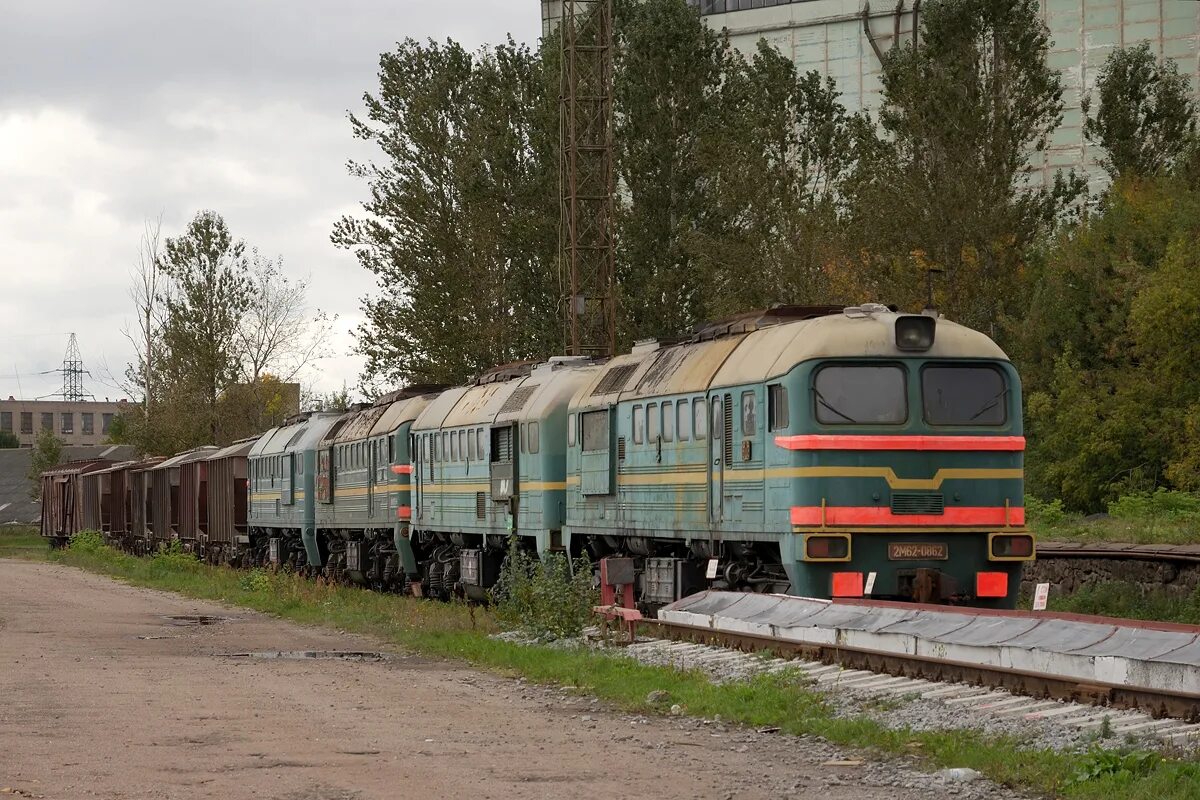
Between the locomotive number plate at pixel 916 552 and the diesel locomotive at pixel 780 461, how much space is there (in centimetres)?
2

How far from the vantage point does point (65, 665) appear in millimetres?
17234

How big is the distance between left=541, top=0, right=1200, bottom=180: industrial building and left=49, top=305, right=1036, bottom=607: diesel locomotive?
1703 inches

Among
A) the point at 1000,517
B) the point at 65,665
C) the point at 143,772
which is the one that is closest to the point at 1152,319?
the point at 1000,517

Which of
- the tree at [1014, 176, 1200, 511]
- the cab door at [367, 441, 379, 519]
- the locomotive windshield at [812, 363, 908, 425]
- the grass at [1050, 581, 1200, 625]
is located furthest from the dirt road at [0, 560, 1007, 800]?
the tree at [1014, 176, 1200, 511]

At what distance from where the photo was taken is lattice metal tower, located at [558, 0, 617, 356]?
40.5 meters

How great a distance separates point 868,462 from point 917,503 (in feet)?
2.14

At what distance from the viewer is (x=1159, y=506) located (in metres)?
34.0

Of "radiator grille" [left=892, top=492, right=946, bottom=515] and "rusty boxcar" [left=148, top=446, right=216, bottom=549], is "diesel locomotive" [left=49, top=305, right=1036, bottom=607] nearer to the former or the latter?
"radiator grille" [left=892, top=492, right=946, bottom=515]

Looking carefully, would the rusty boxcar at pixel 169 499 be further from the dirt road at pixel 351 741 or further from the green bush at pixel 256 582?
the dirt road at pixel 351 741

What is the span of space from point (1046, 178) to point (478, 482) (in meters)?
48.6

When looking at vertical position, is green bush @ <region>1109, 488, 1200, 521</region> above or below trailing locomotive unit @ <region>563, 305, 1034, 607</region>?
below

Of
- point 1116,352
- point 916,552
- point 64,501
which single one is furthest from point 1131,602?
point 64,501

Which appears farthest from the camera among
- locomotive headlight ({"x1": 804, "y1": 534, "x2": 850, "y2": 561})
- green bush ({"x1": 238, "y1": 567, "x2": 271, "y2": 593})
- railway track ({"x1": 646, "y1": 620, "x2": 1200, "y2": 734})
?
green bush ({"x1": 238, "y1": 567, "x2": 271, "y2": 593})

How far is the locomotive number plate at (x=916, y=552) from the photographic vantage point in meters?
16.8
